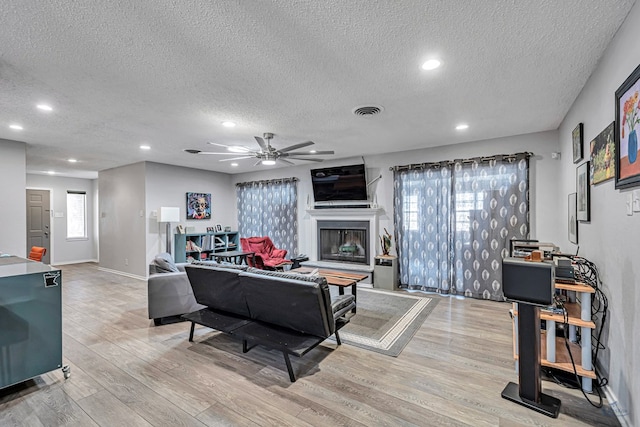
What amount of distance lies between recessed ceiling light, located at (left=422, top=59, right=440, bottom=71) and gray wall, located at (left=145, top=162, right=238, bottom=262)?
5.86 meters

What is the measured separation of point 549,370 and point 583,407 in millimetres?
484

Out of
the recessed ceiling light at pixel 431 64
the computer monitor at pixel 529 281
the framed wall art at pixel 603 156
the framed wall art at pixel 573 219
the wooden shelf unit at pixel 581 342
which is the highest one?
the recessed ceiling light at pixel 431 64

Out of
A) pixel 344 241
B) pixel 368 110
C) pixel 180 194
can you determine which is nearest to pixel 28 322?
pixel 368 110

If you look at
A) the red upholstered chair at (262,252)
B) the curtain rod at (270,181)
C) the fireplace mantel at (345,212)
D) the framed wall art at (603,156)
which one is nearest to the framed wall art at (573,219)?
the framed wall art at (603,156)

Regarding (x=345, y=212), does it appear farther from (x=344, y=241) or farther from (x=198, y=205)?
(x=198, y=205)

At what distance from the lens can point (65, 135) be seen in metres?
4.22

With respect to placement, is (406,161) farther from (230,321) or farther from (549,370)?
(230,321)

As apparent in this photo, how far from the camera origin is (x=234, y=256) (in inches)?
229

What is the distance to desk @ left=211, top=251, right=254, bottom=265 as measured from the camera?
5758 millimetres

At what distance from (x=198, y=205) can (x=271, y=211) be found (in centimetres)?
176

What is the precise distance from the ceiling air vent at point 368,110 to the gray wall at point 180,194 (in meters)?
4.90

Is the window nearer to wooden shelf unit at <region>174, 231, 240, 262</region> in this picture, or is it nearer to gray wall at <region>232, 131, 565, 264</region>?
wooden shelf unit at <region>174, 231, 240, 262</region>

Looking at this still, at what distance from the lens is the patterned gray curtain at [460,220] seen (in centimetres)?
447

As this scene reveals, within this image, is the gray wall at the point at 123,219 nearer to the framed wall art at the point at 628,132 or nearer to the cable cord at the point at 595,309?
the cable cord at the point at 595,309
